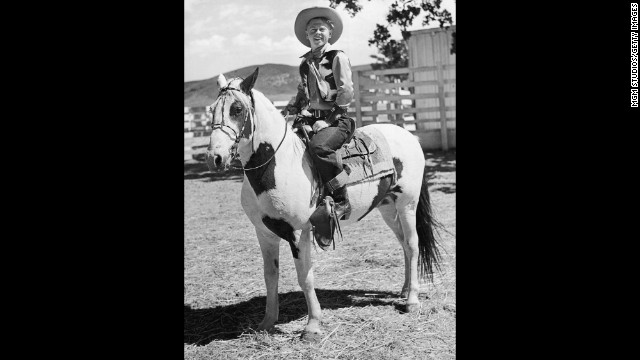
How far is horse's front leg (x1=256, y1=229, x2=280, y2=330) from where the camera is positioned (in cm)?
352

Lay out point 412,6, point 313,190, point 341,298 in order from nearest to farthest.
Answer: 1. point 313,190
2. point 341,298
3. point 412,6

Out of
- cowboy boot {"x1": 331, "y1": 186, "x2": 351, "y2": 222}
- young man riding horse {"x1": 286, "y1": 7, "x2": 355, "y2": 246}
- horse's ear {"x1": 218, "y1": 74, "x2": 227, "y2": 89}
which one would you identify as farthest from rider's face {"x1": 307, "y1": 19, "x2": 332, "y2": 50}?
cowboy boot {"x1": 331, "y1": 186, "x2": 351, "y2": 222}

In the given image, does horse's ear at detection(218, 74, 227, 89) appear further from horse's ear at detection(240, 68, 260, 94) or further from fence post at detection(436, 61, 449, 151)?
fence post at detection(436, 61, 449, 151)

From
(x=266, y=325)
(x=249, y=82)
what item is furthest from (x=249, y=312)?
(x=249, y=82)

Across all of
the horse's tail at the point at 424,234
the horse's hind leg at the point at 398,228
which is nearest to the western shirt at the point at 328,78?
the horse's hind leg at the point at 398,228

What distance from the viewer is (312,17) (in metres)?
3.20

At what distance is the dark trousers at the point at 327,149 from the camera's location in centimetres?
334

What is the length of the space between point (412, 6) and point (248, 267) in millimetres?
3298
